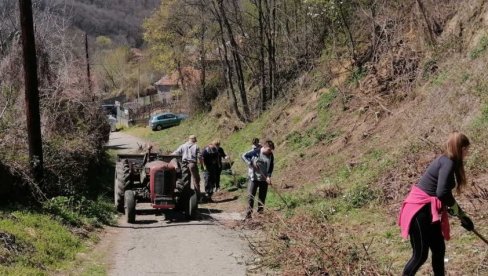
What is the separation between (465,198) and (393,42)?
1034cm

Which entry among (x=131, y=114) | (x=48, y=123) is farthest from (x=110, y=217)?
(x=131, y=114)

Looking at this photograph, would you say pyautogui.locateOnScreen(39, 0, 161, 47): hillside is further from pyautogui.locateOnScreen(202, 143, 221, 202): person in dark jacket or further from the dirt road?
the dirt road

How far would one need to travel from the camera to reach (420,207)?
20.3 ft

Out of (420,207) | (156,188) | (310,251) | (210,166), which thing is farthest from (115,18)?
(420,207)

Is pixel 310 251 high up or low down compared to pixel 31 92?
down

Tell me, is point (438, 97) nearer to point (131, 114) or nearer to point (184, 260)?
point (184, 260)

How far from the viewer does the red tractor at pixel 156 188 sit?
1275 cm

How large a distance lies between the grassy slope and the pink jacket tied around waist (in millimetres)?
1146

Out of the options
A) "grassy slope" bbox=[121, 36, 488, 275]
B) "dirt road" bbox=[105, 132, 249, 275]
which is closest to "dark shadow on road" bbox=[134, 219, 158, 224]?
"dirt road" bbox=[105, 132, 249, 275]

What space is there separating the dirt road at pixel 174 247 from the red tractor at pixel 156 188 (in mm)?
360

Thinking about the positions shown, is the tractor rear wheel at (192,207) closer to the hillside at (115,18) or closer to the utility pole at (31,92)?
the utility pole at (31,92)

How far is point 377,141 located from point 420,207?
9.33m

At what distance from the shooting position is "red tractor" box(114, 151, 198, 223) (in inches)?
502

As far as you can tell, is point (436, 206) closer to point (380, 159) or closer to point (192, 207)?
point (380, 159)
